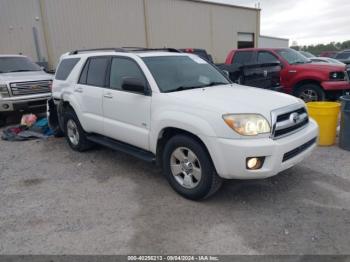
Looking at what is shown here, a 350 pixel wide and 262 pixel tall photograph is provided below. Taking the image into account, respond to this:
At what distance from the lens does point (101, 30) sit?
1650cm

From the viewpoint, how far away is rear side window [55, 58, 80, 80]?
5598 millimetres

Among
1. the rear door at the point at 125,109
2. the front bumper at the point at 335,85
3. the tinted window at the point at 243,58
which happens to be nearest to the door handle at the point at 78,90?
the rear door at the point at 125,109

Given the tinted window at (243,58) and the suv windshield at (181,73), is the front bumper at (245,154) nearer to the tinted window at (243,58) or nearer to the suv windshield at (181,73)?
the suv windshield at (181,73)

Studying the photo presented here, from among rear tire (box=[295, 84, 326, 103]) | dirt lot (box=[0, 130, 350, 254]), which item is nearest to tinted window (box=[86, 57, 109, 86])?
dirt lot (box=[0, 130, 350, 254])

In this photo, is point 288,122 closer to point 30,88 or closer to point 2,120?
point 30,88

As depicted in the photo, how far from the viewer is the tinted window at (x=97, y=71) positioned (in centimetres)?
475

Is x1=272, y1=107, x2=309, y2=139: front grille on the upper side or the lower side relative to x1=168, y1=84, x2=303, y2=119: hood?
lower

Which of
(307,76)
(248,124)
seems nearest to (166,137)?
(248,124)

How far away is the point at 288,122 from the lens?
3.40 m

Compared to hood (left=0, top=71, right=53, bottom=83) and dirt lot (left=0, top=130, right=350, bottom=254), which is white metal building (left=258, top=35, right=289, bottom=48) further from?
dirt lot (left=0, top=130, right=350, bottom=254)

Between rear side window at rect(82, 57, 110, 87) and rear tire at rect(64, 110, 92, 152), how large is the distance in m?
0.87

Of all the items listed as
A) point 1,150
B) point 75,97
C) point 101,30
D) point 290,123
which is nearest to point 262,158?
point 290,123

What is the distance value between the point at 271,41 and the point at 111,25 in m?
22.3

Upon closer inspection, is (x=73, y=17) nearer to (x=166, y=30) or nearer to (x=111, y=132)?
(x=166, y=30)
